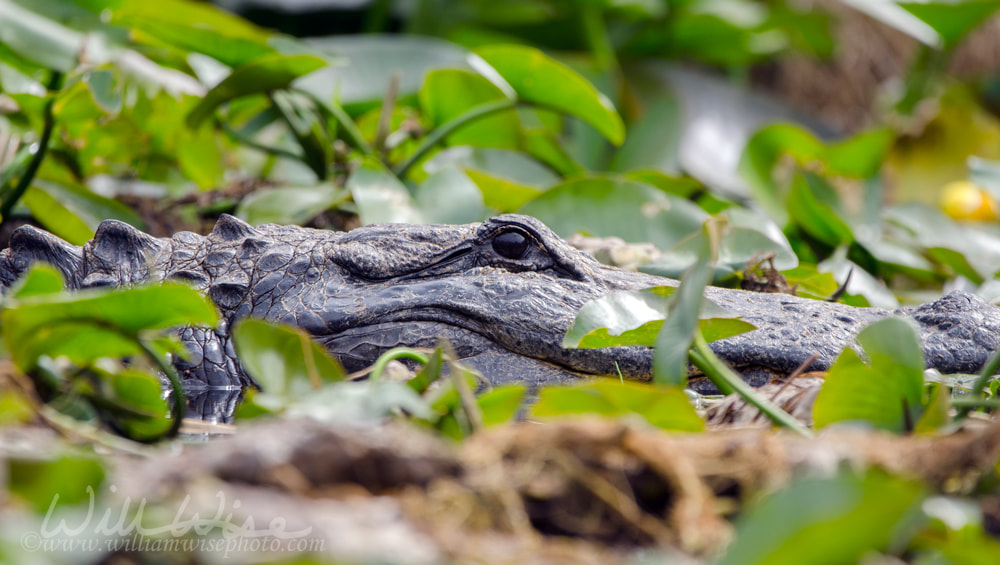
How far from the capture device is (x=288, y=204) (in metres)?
2.41

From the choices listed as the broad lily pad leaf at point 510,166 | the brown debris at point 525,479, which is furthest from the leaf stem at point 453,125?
the brown debris at point 525,479

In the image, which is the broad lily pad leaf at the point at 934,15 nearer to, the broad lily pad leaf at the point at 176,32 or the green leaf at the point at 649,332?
the broad lily pad leaf at the point at 176,32

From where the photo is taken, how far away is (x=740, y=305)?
1.76m

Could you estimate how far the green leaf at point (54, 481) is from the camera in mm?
760

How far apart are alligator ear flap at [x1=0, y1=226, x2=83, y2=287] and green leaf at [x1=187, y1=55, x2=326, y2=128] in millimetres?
714

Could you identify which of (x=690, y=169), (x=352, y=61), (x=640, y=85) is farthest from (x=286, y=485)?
(x=640, y=85)

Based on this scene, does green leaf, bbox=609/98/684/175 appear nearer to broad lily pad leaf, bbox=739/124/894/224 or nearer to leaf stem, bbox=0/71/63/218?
broad lily pad leaf, bbox=739/124/894/224

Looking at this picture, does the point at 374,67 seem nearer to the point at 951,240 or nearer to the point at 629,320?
the point at 951,240

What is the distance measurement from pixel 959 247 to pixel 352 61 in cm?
237

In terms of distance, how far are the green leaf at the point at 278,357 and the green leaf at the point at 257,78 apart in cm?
136

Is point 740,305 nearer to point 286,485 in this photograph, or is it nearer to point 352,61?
point 286,485

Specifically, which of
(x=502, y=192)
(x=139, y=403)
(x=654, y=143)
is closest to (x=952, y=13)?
(x=654, y=143)

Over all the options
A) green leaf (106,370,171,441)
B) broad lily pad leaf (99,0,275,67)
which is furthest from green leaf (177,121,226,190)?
green leaf (106,370,171,441)

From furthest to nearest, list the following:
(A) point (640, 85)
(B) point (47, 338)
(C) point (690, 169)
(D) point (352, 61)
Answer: (A) point (640, 85), (C) point (690, 169), (D) point (352, 61), (B) point (47, 338)
